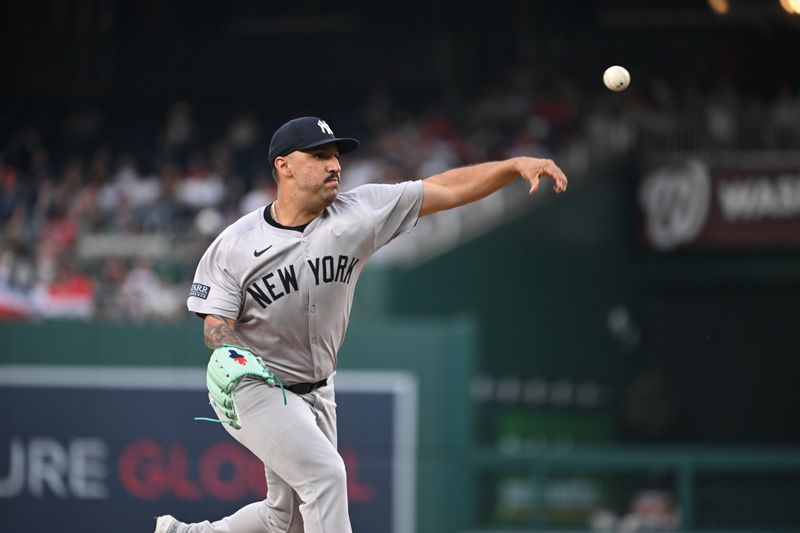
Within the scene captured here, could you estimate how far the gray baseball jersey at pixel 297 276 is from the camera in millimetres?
5871

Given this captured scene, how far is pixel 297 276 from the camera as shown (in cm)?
591

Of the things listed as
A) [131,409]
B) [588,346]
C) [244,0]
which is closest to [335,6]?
[244,0]

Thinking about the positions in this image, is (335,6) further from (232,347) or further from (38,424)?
(232,347)

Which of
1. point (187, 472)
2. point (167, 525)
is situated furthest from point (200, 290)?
point (187, 472)

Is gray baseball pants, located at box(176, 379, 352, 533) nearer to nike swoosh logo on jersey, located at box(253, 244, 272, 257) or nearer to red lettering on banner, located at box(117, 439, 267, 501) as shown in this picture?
nike swoosh logo on jersey, located at box(253, 244, 272, 257)

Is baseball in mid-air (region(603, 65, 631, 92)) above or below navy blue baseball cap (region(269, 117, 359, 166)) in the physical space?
above

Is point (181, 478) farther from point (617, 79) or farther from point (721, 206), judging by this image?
point (721, 206)

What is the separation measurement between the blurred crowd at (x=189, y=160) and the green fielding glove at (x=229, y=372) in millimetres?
6210

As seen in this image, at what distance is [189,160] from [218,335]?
13579mm

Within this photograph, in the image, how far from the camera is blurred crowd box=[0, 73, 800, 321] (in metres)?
13.0

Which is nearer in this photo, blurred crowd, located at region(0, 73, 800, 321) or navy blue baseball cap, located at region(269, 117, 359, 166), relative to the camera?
navy blue baseball cap, located at region(269, 117, 359, 166)

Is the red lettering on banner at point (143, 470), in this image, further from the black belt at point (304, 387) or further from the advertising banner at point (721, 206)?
the advertising banner at point (721, 206)

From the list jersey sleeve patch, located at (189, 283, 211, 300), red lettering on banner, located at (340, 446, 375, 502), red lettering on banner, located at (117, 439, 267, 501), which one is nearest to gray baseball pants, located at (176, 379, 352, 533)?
jersey sleeve patch, located at (189, 283, 211, 300)

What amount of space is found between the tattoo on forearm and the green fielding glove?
0.11ft
